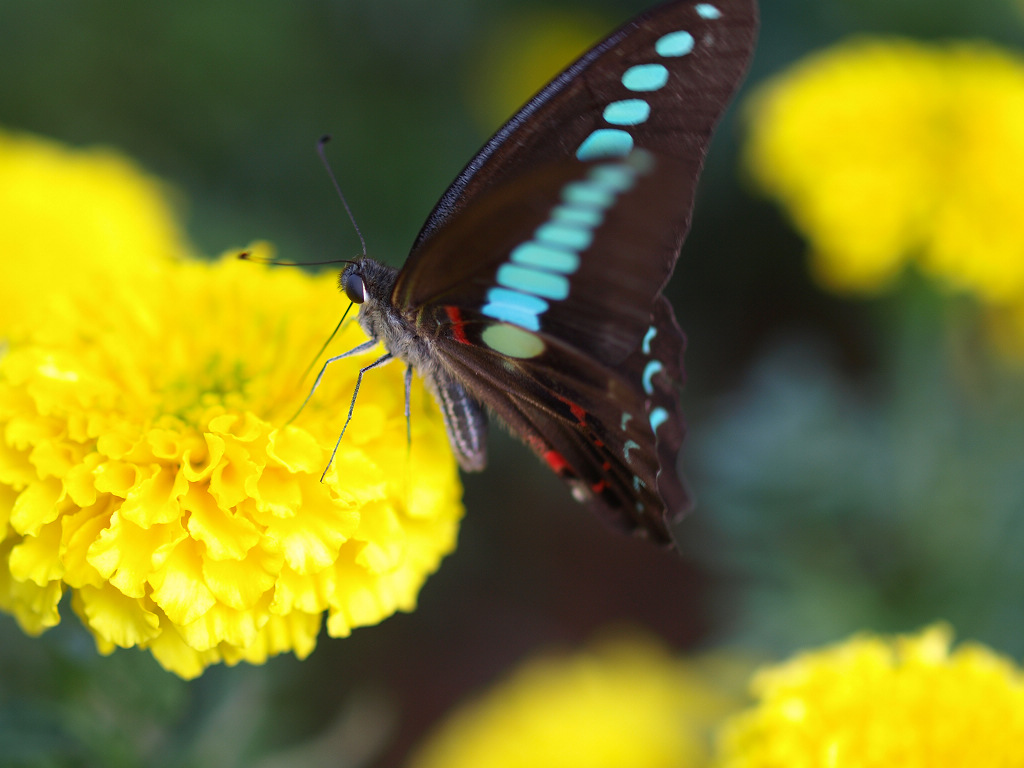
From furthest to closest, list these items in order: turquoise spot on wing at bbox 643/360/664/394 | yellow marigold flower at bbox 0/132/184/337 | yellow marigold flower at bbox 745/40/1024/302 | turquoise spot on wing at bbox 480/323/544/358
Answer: yellow marigold flower at bbox 745/40/1024/302 → yellow marigold flower at bbox 0/132/184/337 → turquoise spot on wing at bbox 643/360/664/394 → turquoise spot on wing at bbox 480/323/544/358

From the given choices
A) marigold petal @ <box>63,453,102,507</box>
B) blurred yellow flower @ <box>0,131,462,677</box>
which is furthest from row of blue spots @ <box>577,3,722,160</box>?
marigold petal @ <box>63,453,102,507</box>

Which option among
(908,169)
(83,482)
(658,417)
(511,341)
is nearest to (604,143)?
(511,341)

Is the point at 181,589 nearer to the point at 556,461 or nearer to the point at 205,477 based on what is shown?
the point at 205,477

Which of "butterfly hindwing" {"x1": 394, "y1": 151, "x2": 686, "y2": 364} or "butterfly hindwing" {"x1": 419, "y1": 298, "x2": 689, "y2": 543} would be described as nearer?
"butterfly hindwing" {"x1": 394, "y1": 151, "x2": 686, "y2": 364}

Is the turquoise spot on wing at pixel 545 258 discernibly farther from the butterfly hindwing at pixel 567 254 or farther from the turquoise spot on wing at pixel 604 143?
the turquoise spot on wing at pixel 604 143

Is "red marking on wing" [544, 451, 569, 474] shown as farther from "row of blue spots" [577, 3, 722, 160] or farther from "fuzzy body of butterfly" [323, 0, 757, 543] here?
"row of blue spots" [577, 3, 722, 160]

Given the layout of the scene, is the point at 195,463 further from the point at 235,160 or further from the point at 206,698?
the point at 235,160
